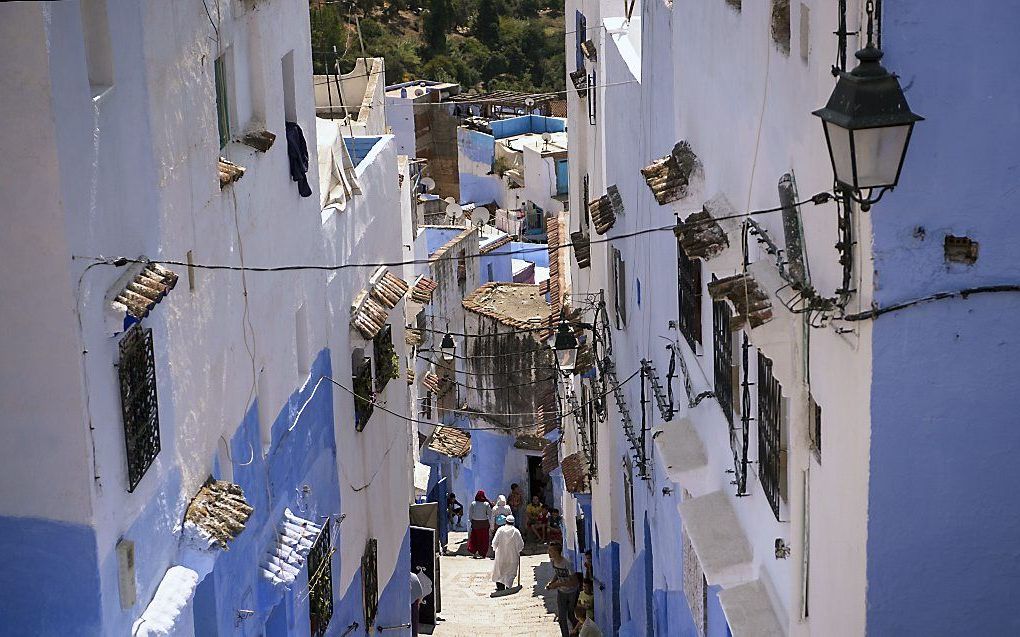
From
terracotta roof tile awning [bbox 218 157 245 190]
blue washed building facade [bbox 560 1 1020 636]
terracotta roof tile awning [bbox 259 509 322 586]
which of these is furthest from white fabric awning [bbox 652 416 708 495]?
terracotta roof tile awning [bbox 218 157 245 190]

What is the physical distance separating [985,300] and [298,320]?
1025 cm

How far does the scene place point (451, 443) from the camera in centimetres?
3028

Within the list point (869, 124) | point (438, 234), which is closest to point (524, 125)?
point (438, 234)

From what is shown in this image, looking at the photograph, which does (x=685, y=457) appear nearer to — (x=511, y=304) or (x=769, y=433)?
(x=769, y=433)

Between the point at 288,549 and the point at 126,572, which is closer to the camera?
the point at 126,572

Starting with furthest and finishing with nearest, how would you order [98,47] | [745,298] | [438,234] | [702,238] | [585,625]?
[438,234]
[585,625]
[702,238]
[98,47]
[745,298]

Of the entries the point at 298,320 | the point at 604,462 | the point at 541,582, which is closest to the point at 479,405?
the point at 541,582

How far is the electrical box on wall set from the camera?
10258 mm

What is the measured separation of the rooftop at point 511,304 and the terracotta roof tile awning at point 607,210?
45.1ft

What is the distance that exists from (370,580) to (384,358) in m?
3.12

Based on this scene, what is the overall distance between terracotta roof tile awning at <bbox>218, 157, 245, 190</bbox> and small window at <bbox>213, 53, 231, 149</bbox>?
0.45m

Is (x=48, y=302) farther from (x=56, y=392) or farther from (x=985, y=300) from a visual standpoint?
(x=985, y=300)

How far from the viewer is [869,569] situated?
7.89 m

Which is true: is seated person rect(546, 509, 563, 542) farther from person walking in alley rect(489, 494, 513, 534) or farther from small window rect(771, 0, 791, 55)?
small window rect(771, 0, 791, 55)
